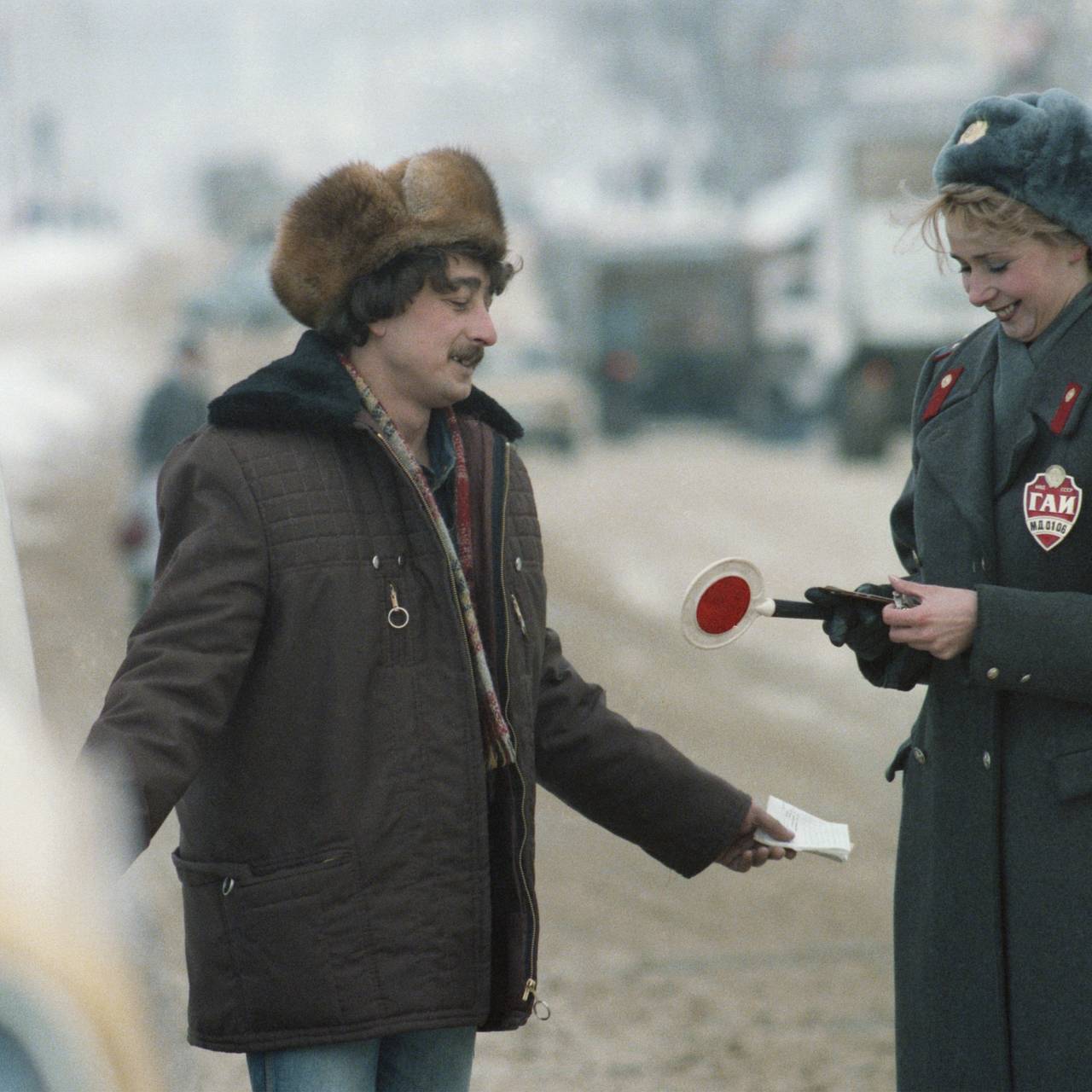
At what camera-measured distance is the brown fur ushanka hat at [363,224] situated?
7.97 ft

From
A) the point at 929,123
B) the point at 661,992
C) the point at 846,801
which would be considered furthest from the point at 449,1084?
the point at 929,123

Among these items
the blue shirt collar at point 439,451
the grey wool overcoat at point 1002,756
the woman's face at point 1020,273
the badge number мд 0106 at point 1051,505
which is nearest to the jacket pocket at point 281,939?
the blue shirt collar at point 439,451

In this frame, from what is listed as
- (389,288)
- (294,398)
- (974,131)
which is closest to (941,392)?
(974,131)

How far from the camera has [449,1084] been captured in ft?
8.09

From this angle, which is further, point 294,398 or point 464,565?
point 464,565

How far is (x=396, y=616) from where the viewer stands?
2340 mm

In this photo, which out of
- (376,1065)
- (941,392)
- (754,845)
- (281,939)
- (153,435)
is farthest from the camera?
(153,435)

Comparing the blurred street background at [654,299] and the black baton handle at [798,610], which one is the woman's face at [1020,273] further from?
the blurred street background at [654,299]

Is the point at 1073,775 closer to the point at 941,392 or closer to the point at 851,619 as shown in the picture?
the point at 851,619

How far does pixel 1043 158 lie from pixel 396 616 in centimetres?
103

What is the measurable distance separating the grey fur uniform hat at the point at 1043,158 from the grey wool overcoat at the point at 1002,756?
16 centimetres

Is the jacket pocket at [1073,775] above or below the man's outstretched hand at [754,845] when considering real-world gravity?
above

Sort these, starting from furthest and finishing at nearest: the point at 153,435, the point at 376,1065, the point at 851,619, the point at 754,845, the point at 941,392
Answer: the point at 153,435
the point at 754,845
the point at 941,392
the point at 851,619
the point at 376,1065

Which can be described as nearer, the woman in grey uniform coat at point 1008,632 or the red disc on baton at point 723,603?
the woman in grey uniform coat at point 1008,632
